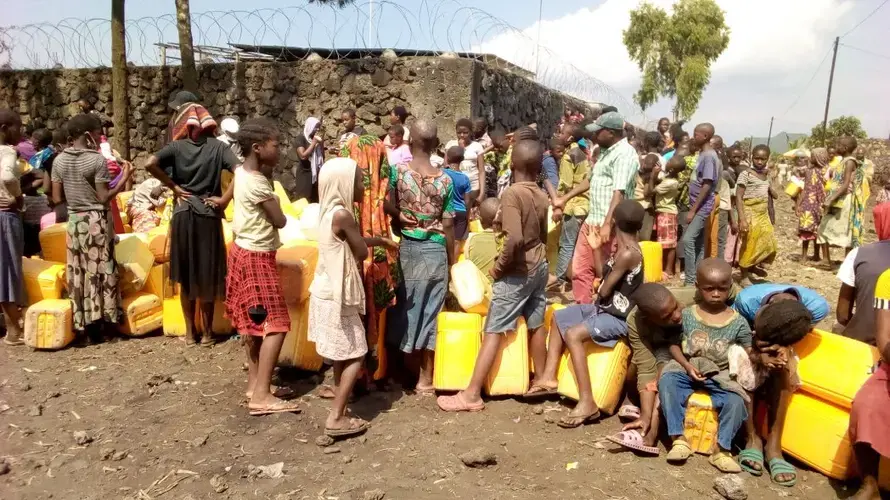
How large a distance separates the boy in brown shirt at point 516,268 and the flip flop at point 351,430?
22.3 inches

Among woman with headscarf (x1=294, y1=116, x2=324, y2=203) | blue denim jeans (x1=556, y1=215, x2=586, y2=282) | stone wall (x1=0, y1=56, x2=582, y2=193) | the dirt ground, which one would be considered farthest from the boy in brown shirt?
stone wall (x1=0, y1=56, x2=582, y2=193)

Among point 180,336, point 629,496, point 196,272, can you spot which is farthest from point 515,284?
point 180,336

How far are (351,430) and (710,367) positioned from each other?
2022mm

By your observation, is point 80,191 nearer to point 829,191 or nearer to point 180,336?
point 180,336

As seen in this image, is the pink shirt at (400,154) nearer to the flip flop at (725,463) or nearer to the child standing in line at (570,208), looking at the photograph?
the child standing in line at (570,208)

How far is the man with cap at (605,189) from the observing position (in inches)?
196

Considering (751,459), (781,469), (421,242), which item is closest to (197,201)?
(421,242)

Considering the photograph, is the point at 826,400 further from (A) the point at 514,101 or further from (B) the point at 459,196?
(A) the point at 514,101

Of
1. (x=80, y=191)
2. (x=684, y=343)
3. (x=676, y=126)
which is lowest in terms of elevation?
(x=684, y=343)

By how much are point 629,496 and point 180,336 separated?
394 centimetres

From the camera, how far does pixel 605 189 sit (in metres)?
5.21

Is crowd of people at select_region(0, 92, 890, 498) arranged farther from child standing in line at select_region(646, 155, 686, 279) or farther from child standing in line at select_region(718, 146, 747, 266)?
child standing in line at select_region(718, 146, 747, 266)

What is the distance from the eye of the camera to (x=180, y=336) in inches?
211

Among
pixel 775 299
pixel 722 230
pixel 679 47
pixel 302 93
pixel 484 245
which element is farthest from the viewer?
pixel 679 47
